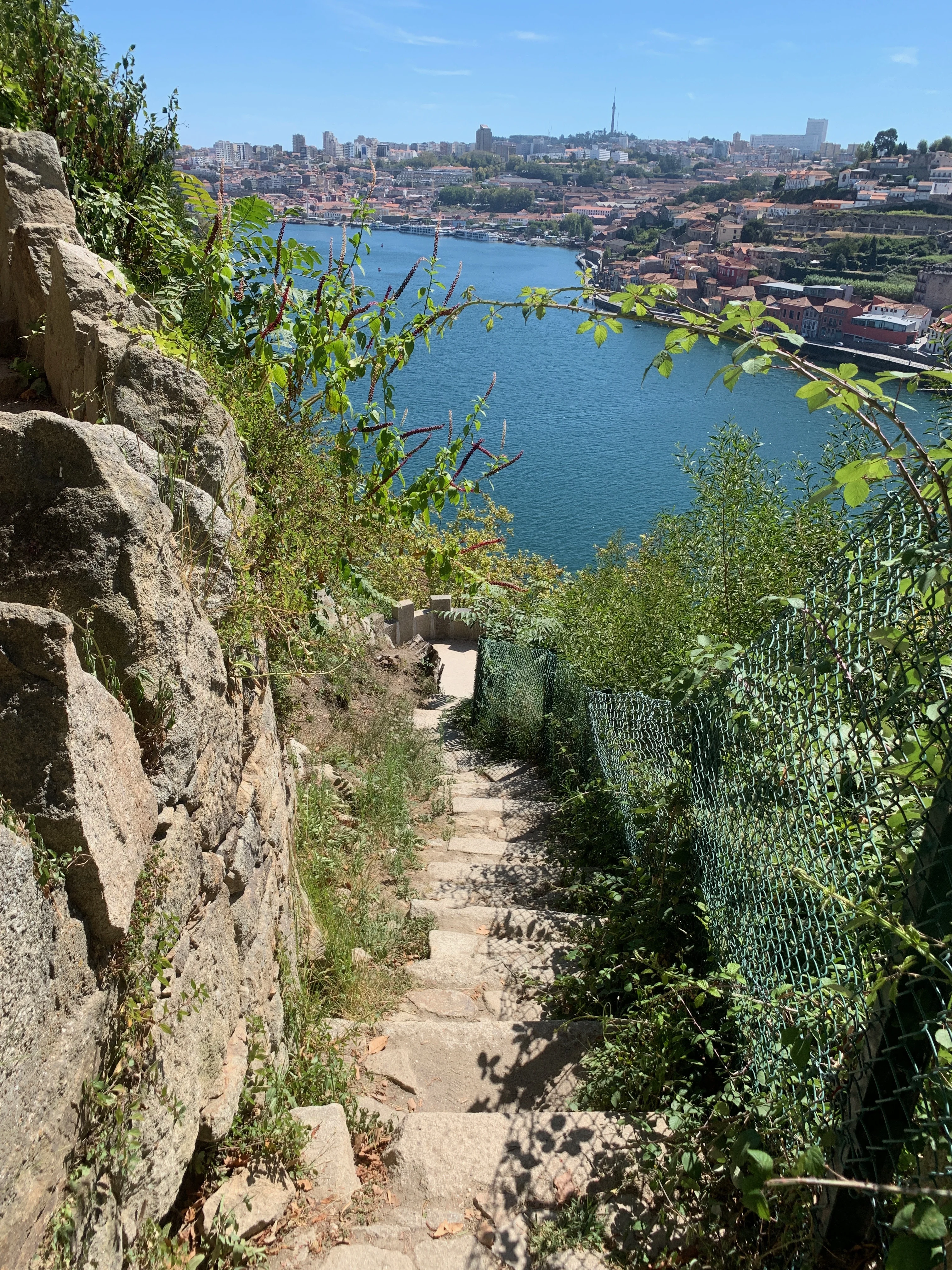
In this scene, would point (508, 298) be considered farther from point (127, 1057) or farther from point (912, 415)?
point (127, 1057)

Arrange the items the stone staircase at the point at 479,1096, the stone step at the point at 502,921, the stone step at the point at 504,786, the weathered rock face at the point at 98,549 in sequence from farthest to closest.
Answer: the stone step at the point at 504,786 → the stone step at the point at 502,921 → the stone staircase at the point at 479,1096 → the weathered rock face at the point at 98,549

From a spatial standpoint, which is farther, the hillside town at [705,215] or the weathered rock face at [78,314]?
the hillside town at [705,215]

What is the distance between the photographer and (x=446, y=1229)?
7.86 feet

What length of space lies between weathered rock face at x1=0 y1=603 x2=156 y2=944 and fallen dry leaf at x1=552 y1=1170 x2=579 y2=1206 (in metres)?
1.55

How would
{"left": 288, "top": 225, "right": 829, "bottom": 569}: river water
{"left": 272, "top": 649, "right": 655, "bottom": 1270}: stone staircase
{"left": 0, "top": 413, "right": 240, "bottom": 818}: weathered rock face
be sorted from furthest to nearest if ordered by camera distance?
{"left": 288, "top": 225, "right": 829, "bottom": 569}: river water, {"left": 272, "top": 649, "right": 655, "bottom": 1270}: stone staircase, {"left": 0, "top": 413, "right": 240, "bottom": 818}: weathered rock face

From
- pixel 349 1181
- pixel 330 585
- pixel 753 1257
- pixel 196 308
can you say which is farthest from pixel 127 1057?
pixel 196 308

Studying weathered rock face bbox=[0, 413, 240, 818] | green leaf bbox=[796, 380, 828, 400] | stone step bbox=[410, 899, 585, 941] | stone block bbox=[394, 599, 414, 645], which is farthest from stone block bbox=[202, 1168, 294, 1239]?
stone block bbox=[394, 599, 414, 645]

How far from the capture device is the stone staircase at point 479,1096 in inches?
92.4

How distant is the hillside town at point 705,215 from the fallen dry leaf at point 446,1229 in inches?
98.9

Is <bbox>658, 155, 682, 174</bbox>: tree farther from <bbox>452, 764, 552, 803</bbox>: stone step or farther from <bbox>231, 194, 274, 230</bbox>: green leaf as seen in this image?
<bbox>231, 194, 274, 230</bbox>: green leaf

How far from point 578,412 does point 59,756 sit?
38.3 metres

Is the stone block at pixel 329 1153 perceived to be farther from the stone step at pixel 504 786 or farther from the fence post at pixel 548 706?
the fence post at pixel 548 706

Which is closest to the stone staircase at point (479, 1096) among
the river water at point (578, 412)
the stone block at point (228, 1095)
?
the stone block at point (228, 1095)

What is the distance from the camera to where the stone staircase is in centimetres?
235
